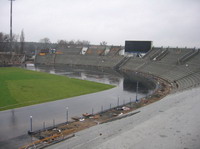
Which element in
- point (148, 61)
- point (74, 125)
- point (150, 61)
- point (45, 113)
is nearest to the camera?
point (74, 125)

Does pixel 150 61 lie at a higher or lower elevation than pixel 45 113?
higher

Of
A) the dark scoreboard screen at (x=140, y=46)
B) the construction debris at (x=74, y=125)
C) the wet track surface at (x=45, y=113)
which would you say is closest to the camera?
the construction debris at (x=74, y=125)

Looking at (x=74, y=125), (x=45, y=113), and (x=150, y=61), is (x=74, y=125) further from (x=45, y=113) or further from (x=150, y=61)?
(x=150, y=61)

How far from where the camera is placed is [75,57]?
103000 millimetres

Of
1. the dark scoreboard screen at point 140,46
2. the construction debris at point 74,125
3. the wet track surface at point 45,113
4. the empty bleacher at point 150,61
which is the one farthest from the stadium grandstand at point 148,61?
the construction debris at point 74,125

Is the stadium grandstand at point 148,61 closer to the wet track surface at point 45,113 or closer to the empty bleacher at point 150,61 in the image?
the empty bleacher at point 150,61

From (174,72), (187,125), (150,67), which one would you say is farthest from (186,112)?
(150,67)

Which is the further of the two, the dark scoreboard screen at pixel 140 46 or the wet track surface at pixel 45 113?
the dark scoreboard screen at pixel 140 46

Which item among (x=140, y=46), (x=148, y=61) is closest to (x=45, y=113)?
(x=148, y=61)

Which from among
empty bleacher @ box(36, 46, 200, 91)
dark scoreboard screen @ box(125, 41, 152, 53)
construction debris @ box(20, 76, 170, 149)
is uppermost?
dark scoreboard screen @ box(125, 41, 152, 53)

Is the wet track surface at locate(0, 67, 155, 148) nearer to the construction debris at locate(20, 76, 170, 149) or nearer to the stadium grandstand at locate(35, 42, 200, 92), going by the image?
the construction debris at locate(20, 76, 170, 149)

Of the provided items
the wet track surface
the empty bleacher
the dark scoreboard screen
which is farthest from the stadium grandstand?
the wet track surface

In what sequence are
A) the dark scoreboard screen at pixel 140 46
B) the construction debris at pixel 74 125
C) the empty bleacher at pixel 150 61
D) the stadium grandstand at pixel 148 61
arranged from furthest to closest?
the dark scoreboard screen at pixel 140 46 → the stadium grandstand at pixel 148 61 → the empty bleacher at pixel 150 61 → the construction debris at pixel 74 125

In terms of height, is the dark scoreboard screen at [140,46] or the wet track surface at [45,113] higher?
the dark scoreboard screen at [140,46]
